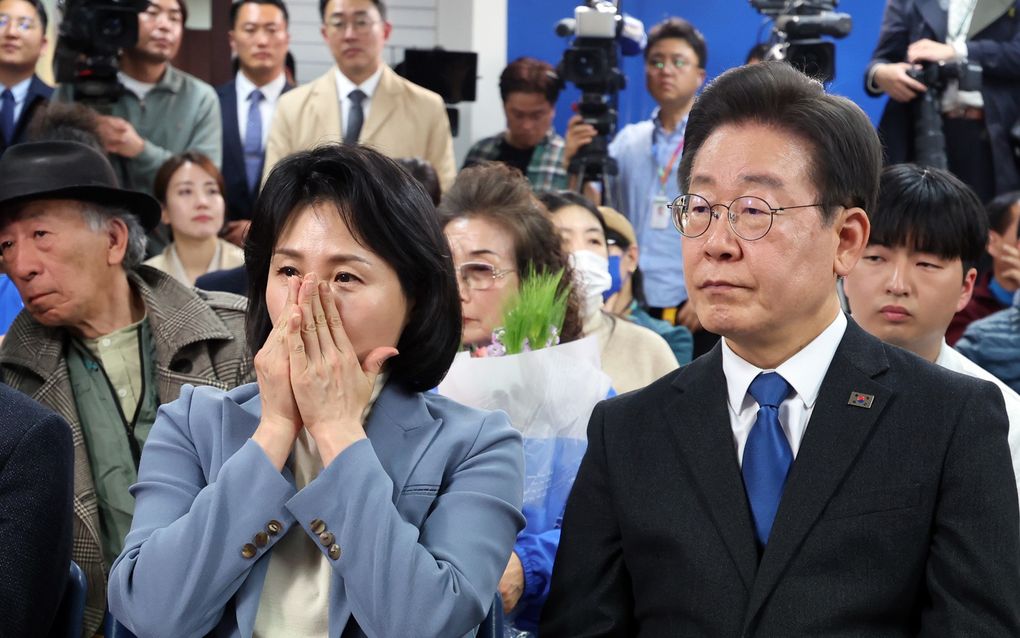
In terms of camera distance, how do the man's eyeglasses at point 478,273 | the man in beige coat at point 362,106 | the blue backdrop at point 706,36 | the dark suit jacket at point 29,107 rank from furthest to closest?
the blue backdrop at point 706,36, the man in beige coat at point 362,106, the dark suit jacket at point 29,107, the man's eyeglasses at point 478,273

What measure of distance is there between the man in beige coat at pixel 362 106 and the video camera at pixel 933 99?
1965 millimetres

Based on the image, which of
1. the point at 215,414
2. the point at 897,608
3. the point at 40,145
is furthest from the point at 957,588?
the point at 40,145

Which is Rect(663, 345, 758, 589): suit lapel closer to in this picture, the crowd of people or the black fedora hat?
the crowd of people

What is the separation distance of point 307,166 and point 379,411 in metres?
0.39

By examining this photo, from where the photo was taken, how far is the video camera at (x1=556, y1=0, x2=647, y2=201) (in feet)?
17.5

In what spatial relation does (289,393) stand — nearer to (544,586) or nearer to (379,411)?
(379,411)

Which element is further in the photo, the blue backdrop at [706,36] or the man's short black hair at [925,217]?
the blue backdrop at [706,36]

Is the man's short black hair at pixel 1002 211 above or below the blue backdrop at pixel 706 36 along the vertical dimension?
below

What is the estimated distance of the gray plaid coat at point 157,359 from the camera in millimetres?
2635

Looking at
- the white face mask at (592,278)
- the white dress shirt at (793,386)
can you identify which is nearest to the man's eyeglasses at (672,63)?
the white face mask at (592,278)

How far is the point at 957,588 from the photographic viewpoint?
1.74 metres

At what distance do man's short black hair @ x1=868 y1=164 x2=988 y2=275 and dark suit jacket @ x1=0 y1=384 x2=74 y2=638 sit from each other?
182 cm

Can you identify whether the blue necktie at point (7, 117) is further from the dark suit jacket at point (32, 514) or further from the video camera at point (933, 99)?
the video camera at point (933, 99)

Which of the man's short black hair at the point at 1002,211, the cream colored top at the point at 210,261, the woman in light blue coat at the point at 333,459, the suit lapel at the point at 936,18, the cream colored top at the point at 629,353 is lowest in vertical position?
the cream colored top at the point at 210,261
